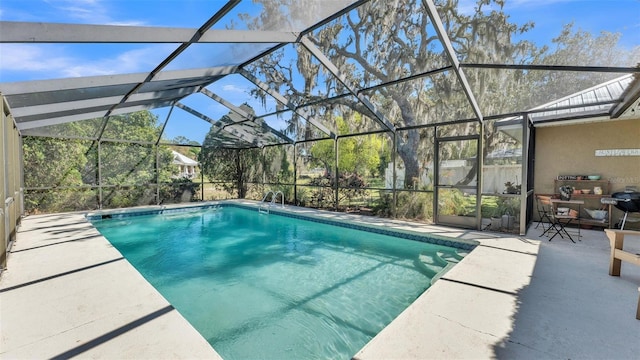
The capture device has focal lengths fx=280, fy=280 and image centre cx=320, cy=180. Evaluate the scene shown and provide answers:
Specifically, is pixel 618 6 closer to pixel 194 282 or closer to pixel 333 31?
pixel 333 31

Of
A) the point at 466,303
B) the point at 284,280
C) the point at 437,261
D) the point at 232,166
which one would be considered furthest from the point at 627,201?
the point at 232,166

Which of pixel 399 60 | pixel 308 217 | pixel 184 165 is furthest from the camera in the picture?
pixel 184 165

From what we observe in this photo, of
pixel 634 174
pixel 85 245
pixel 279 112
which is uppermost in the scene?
pixel 279 112

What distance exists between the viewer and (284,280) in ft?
14.9

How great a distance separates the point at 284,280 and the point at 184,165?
31.4ft

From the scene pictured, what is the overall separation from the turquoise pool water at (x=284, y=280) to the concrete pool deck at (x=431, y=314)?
67cm

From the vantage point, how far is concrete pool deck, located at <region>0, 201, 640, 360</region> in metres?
2.12

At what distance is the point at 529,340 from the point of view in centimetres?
225

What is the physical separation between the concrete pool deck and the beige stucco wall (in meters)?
3.21

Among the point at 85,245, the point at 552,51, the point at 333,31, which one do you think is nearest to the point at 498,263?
the point at 552,51

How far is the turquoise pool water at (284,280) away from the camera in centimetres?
302

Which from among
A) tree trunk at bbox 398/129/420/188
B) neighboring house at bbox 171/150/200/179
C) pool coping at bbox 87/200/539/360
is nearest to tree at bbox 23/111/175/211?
neighboring house at bbox 171/150/200/179

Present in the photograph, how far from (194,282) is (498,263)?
15.2ft

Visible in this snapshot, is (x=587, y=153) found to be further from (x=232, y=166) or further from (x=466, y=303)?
(x=232, y=166)
